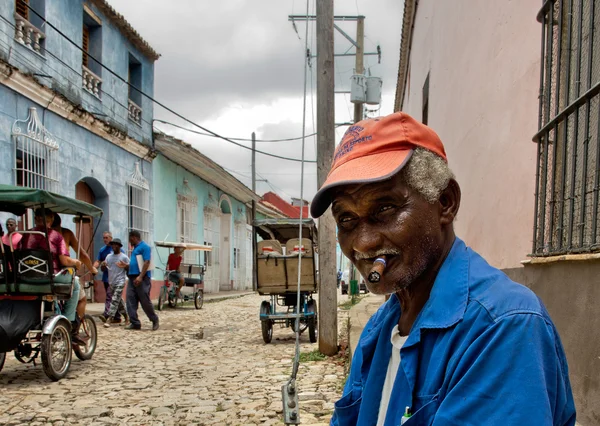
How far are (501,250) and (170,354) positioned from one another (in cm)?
516

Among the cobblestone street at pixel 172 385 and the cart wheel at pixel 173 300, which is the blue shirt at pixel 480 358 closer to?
the cobblestone street at pixel 172 385

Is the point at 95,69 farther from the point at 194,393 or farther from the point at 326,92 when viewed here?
the point at 194,393

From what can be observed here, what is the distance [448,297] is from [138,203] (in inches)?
615

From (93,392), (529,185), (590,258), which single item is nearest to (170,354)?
(93,392)

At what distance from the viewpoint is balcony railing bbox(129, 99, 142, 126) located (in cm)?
1590

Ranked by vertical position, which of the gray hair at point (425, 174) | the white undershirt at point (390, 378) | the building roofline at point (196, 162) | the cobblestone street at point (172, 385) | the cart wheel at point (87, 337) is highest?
the building roofline at point (196, 162)

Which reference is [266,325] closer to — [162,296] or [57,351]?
[57,351]

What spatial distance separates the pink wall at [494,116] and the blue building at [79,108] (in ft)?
23.2

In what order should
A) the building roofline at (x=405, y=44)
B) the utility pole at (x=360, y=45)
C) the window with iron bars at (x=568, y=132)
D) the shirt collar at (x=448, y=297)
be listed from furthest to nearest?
the utility pole at (x=360, y=45) < the building roofline at (x=405, y=44) < the window with iron bars at (x=568, y=132) < the shirt collar at (x=448, y=297)

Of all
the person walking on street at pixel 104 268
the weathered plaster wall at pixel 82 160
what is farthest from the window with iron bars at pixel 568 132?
the weathered plaster wall at pixel 82 160

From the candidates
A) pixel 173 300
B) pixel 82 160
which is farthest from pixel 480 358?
pixel 173 300

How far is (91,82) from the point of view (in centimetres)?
1351

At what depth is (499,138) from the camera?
169 inches

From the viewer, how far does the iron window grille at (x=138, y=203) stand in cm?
1559
